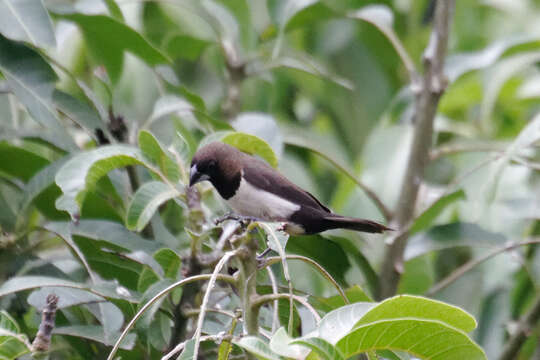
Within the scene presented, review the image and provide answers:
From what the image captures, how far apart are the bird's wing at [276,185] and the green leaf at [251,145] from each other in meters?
0.03

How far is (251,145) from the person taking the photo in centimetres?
171

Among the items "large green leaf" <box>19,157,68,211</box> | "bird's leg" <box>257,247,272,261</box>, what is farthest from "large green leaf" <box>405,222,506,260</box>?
"large green leaf" <box>19,157,68,211</box>

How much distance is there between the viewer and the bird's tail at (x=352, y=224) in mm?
1641

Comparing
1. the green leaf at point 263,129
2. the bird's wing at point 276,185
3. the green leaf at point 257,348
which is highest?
the green leaf at point 263,129

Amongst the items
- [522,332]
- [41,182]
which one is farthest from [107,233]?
[522,332]

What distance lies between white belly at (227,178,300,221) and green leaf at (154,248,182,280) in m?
0.23

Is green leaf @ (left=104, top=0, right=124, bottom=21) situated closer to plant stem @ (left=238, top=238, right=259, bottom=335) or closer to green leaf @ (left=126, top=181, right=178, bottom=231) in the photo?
green leaf @ (left=126, top=181, right=178, bottom=231)

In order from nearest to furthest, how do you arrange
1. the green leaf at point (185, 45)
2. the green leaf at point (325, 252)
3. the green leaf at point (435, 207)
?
the green leaf at point (325, 252) → the green leaf at point (435, 207) → the green leaf at point (185, 45)

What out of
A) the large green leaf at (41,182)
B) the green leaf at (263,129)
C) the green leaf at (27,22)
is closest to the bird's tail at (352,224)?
the green leaf at (263,129)

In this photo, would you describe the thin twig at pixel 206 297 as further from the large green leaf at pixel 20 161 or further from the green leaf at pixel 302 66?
the green leaf at pixel 302 66

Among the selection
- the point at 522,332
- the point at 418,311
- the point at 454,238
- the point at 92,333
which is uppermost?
the point at 418,311

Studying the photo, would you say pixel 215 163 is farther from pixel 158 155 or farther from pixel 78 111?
pixel 78 111

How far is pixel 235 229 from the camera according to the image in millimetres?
1359

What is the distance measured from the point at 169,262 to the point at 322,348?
598 millimetres
